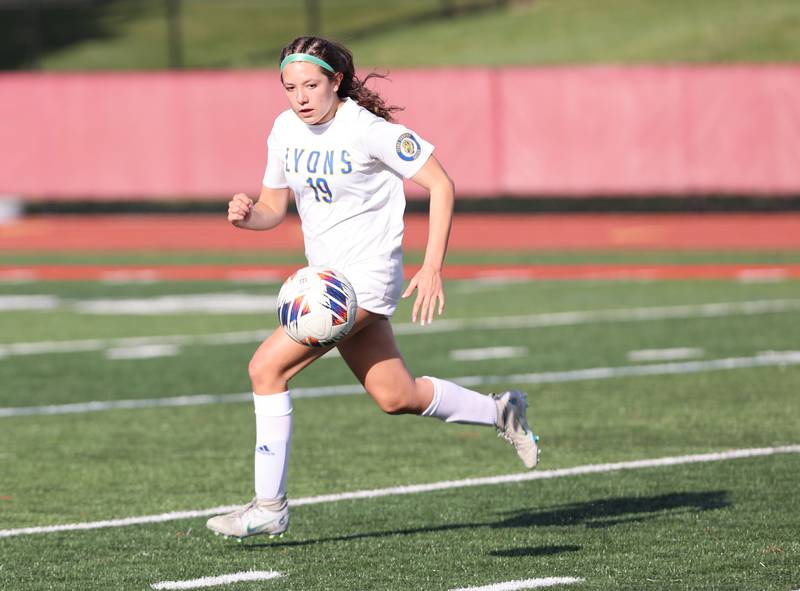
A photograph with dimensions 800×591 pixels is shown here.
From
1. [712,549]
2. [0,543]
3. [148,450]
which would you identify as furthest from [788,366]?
[0,543]

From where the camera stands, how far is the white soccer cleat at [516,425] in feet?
24.5

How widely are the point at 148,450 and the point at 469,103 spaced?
19384 millimetres

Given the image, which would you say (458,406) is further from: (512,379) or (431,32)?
(431,32)

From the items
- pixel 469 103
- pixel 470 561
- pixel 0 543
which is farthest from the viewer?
pixel 469 103

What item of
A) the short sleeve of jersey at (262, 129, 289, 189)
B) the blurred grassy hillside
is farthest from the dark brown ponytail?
the blurred grassy hillside

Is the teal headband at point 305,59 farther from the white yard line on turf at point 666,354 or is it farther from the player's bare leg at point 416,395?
the white yard line on turf at point 666,354

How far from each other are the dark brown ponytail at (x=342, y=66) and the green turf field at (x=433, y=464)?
180cm

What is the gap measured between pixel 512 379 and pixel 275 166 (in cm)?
535

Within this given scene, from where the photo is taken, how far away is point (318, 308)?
6625 millimetres

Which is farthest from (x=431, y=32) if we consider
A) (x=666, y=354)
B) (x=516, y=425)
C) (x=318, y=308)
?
(x=318, y=308)

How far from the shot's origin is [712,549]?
6.83 metres

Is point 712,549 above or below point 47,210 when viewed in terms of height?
above

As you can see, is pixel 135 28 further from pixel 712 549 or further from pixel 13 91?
pixel 712 549

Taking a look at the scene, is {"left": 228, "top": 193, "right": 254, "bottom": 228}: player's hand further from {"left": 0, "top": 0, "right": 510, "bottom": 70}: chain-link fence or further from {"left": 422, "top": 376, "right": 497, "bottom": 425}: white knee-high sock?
{"left": 0, "top": 0, "right": 510, "bottom": 70}: chain-link fence
